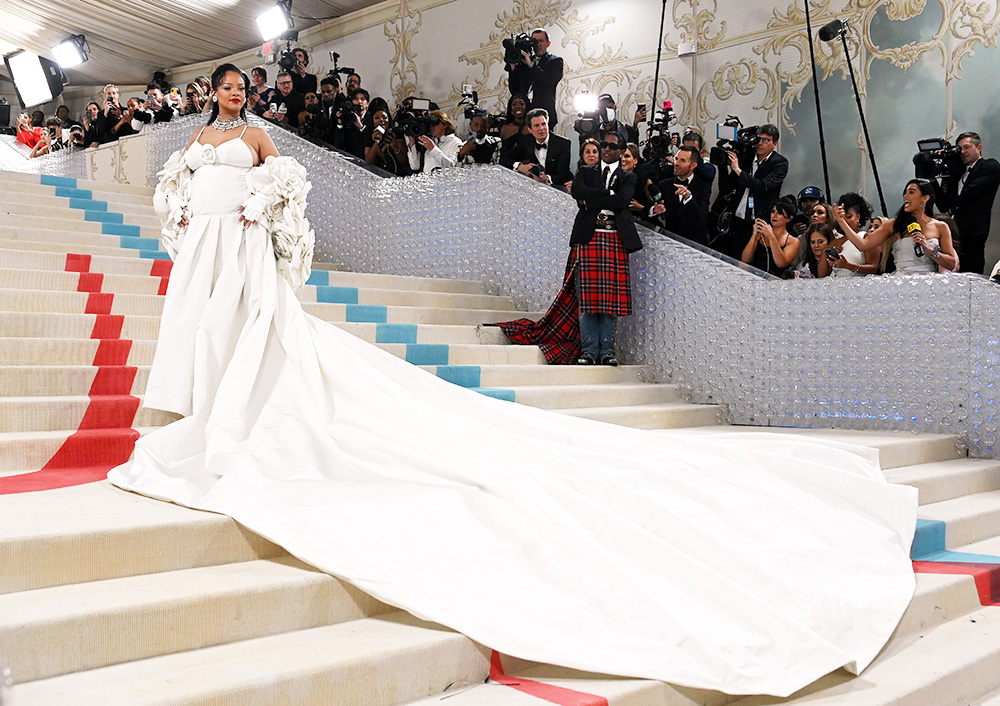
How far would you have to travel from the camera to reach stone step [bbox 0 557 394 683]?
2.02 m

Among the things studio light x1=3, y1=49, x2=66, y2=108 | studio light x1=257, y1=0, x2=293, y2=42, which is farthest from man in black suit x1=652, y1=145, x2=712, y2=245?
studio light x1=3, y1=49, x2=66, y2=108

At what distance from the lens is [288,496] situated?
2.78 meters

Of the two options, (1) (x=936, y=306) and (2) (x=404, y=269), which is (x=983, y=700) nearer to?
(1) (x=936, y=306)

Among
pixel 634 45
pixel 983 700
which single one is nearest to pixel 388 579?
pixel 983 700

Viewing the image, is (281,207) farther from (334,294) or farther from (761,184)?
(761,184)

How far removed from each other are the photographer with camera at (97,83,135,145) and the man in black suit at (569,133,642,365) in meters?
5.82

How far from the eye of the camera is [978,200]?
624 cm

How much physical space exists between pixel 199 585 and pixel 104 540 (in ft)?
0.91

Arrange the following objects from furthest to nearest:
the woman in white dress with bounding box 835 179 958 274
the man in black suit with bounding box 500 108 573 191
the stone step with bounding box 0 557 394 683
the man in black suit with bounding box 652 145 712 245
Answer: the man in black suit with bounding box 500 108 573 191 < the man in black suit with bounding box 652 145 712 245 < the woman in white dress with bounding box 835 179 958 274 < the stone step with bounding box 0 557 394 683

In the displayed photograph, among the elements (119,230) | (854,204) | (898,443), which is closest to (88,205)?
(119,230)

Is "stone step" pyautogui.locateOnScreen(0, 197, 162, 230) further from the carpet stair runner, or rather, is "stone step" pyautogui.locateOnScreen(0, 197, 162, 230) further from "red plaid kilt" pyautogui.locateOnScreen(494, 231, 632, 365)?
"red plaid kilt" pyautogui.locateOnScreen(494, 231, 632, 365)

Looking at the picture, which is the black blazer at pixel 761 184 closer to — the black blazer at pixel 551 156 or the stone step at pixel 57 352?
the black blazer at pixel 551 156

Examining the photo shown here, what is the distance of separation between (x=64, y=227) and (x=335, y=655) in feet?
17.3

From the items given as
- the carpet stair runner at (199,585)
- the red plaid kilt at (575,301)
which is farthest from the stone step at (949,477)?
the red plaid kilt at (575,301)
